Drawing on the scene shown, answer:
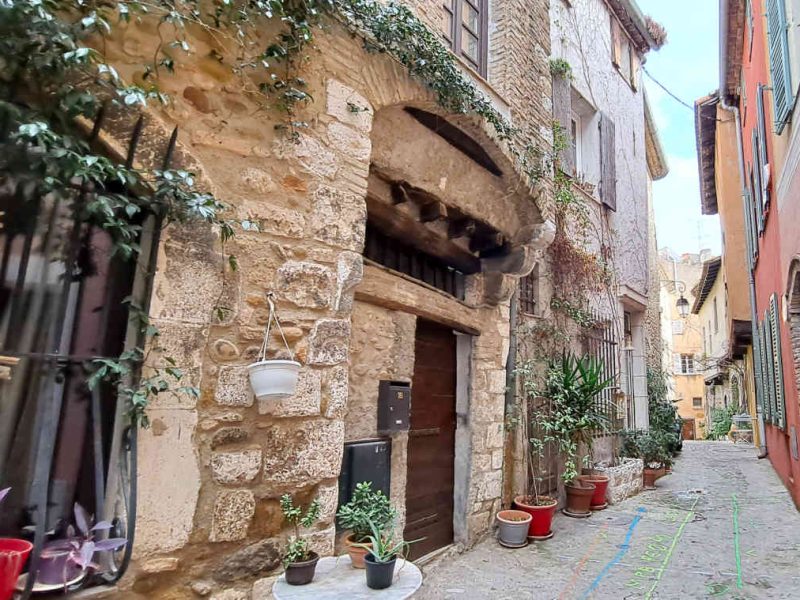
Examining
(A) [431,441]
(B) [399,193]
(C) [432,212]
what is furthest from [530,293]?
(B) [399,193]

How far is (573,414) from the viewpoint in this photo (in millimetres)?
5422

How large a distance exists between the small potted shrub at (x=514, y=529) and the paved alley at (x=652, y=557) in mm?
75

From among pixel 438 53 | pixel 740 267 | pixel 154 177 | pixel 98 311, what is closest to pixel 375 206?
pixel 438 53

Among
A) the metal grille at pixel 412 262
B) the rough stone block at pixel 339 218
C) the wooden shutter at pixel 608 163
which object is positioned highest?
the wooden shutter at pixel 608 163

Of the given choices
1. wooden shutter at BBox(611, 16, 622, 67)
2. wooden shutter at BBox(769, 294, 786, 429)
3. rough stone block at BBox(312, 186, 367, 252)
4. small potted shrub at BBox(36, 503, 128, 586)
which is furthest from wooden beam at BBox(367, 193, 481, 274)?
wooden shutter at BBox(611, 16, 622, 67)

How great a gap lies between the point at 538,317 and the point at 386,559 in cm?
411

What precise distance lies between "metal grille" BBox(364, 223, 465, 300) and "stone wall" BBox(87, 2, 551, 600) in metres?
1.02

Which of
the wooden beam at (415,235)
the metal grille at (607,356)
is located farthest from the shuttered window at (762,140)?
the wooden beam at (415,235)

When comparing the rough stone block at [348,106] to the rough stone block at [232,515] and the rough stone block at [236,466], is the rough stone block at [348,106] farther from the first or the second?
the rough stone block at [232,515]

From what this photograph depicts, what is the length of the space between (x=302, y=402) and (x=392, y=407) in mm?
1226

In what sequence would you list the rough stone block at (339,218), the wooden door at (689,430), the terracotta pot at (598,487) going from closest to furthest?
the rough stone block at (339,218)
the terracotta pot at (598,487)
the wooden door at (689,430)

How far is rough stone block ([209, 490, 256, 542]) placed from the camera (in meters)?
2.20

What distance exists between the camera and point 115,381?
199cm

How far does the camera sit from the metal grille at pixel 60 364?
1864 millimetres
